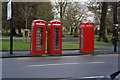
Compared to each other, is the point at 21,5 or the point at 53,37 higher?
the point at 21,5

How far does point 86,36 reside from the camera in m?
16.2

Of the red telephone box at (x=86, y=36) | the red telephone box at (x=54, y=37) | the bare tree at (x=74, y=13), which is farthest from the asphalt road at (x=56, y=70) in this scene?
the bare tree at (x=74, y=13)

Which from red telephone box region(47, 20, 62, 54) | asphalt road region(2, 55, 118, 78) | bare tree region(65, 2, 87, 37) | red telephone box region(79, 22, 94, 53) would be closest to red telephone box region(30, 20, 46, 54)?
red telephone box region(47, 20, 62, 54)

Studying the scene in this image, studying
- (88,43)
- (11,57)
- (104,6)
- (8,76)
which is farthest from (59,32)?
(104,6)

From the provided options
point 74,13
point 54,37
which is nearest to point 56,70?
point 54,37

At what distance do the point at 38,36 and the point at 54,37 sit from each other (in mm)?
1307

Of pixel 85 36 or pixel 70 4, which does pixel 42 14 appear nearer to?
pixel 70 4

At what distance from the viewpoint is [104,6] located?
30.2m

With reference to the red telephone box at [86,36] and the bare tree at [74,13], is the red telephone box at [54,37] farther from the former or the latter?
the bare tree at [74,13]

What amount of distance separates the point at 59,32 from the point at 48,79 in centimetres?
870

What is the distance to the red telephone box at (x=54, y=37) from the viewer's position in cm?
1476

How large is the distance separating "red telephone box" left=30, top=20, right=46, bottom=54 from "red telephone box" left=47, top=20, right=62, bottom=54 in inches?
25.9

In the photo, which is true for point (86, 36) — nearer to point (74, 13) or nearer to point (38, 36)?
point (38, 36)

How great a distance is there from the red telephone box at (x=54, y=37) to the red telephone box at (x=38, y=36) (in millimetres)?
658
